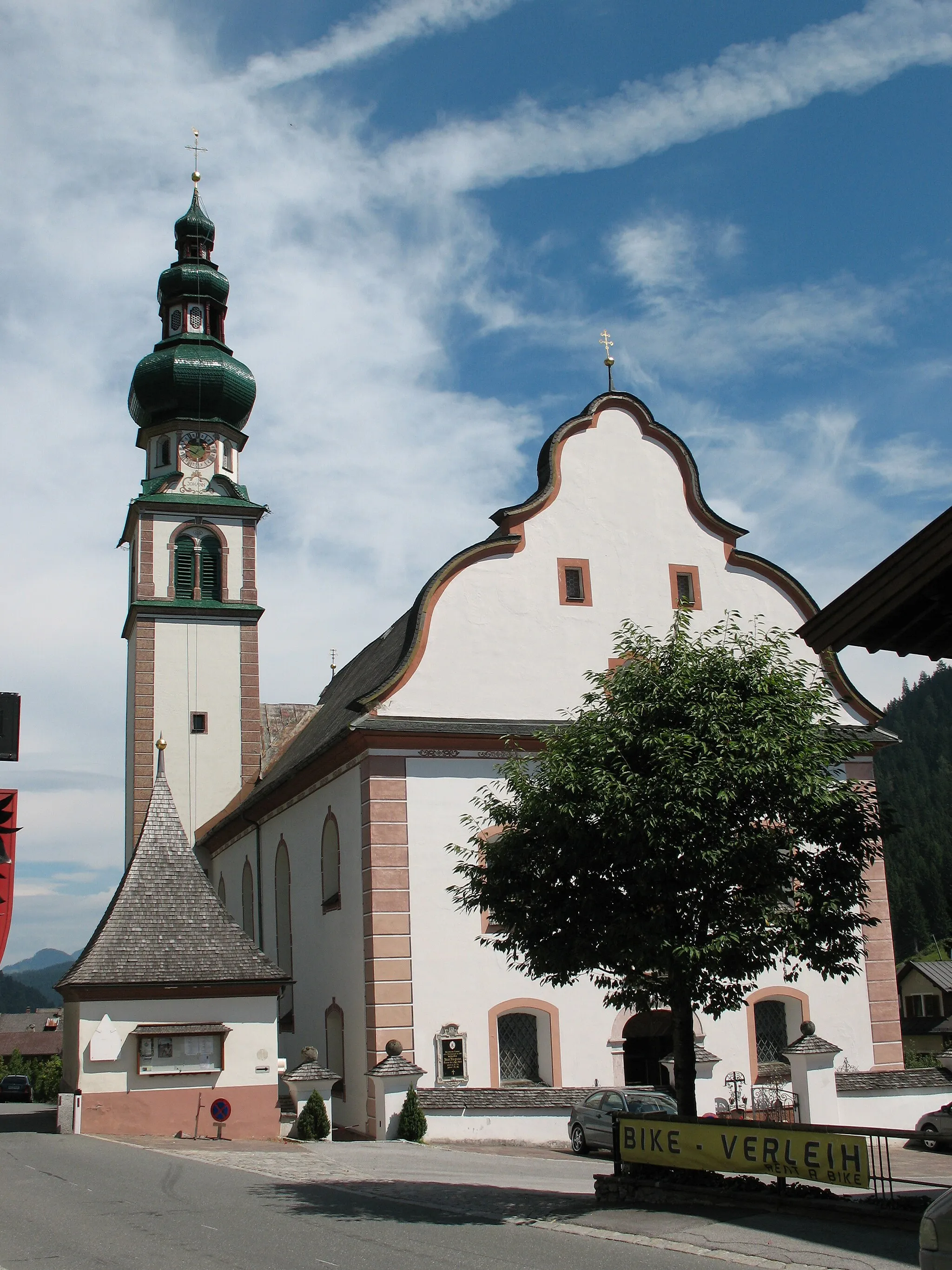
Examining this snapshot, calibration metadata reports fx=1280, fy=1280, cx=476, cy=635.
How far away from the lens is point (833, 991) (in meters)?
25.5

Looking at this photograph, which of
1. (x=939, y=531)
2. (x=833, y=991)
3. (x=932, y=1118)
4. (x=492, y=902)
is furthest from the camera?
(x=833, y=991)

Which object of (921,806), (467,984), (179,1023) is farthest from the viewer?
(921,806)

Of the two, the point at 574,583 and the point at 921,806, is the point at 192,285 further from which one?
the point at 921,806

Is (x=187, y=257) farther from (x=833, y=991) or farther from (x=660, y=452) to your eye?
(x=833, y=991)

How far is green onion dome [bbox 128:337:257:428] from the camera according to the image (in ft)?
139

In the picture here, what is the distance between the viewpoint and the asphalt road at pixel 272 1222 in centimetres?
1088

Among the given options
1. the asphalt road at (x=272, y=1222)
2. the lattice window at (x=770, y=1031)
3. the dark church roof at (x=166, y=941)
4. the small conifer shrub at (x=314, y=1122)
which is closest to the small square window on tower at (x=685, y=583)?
the lattice window at (x=770, y=1031)

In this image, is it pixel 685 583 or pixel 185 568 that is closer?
pixel 685 583

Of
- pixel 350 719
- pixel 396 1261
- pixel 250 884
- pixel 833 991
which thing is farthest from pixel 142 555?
pixel 396 1261

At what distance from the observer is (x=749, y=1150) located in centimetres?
1315

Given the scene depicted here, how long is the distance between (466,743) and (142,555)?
19005mm

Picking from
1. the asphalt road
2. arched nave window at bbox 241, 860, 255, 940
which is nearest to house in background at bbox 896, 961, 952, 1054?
arched nave window at bbox 241, 860, 255, 940

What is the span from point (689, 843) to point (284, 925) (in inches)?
726

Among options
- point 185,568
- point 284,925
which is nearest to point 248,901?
point 284,925
